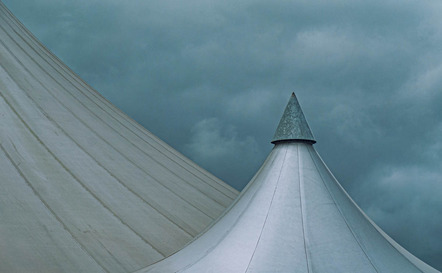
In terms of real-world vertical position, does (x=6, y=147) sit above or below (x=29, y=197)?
above

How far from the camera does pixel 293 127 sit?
450 cm

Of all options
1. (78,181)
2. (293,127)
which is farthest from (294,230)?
(78,181)

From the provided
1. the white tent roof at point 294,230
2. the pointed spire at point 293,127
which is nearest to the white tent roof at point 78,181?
the white tent roof at point 294,230

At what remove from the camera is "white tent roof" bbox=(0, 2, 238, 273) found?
4883 mm

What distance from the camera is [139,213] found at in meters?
5.96

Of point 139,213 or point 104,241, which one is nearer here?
point 104,241

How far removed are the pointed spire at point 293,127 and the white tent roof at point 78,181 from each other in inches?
75.1

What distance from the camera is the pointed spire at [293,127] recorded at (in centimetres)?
449

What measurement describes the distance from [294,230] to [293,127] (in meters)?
0.98

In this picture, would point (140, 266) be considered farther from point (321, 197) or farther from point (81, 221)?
point (321, 197)

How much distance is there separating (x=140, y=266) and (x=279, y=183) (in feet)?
5.77

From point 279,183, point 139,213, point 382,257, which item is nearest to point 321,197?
point 279,183

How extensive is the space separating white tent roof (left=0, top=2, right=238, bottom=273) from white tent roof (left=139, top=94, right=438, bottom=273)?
3.25 ft

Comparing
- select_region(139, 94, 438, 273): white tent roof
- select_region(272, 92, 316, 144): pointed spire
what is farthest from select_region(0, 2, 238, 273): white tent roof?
select_region(272, 92, 316, 144): pointed spire
